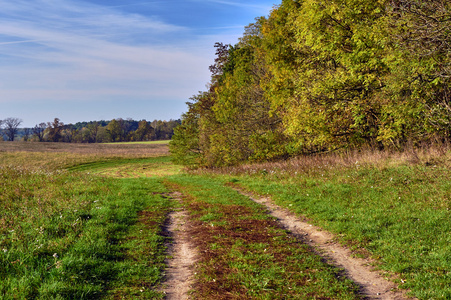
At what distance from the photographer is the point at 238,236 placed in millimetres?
8562

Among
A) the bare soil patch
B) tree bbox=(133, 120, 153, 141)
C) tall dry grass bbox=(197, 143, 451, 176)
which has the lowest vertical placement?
the bare soil patch

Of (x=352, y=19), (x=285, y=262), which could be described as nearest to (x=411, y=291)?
(x=285, y=262)

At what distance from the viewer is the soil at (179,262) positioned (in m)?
5.59

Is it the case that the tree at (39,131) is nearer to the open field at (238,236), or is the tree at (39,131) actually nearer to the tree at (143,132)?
the tree at (143,132)

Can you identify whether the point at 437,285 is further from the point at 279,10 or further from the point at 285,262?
the point at 279,10

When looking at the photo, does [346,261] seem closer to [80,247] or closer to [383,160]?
[80,247]

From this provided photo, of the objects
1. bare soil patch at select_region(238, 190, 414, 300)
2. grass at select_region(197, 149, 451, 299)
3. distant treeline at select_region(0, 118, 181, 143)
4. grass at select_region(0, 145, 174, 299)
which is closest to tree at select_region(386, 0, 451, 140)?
grass at select_region(197, 149, 451, 299)

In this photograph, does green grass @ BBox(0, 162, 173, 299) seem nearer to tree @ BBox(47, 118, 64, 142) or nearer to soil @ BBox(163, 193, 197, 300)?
soil @ BBox(163, 193, 197, 300)

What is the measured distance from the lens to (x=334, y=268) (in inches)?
255

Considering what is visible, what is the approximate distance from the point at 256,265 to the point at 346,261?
2.13 m

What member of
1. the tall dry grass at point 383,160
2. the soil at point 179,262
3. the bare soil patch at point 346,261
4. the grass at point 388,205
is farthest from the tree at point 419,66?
the soil at point 179,262

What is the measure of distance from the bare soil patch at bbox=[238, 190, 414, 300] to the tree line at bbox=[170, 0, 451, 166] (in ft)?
28.2

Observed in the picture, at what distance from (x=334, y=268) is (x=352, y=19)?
15758 mm

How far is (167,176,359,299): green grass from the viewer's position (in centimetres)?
543
